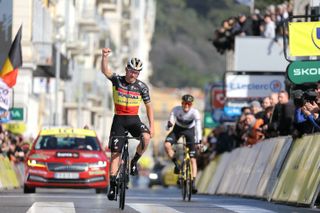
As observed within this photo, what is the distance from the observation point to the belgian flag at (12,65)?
37656mm

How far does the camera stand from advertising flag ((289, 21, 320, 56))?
953 inches

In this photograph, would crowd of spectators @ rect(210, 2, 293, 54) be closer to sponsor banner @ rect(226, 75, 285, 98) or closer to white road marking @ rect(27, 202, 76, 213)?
sponsor banner @ rect(226, 75, 285, 98)

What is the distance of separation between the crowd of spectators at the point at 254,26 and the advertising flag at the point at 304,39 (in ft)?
46.7

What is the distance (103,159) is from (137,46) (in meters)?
119

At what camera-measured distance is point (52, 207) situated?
2038cm

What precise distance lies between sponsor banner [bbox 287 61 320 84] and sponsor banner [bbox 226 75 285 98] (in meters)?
16.3

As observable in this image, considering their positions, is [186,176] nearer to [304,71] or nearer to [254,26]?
[304,71]

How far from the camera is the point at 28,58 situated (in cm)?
6025

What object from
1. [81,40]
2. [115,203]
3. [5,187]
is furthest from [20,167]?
[81,40]

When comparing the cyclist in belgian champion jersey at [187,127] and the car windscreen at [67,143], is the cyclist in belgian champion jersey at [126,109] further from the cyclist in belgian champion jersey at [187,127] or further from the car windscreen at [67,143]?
the car windscreen at [67,143]

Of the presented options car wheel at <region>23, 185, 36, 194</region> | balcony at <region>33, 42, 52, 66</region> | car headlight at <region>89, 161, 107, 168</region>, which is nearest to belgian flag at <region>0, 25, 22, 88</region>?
car headlight at <region>89, 161, 107, 168</region>

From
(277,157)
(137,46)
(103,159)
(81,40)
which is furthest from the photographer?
(137,46)

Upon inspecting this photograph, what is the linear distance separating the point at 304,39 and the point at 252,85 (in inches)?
668

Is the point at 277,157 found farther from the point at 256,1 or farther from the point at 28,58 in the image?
the point at 256,1
